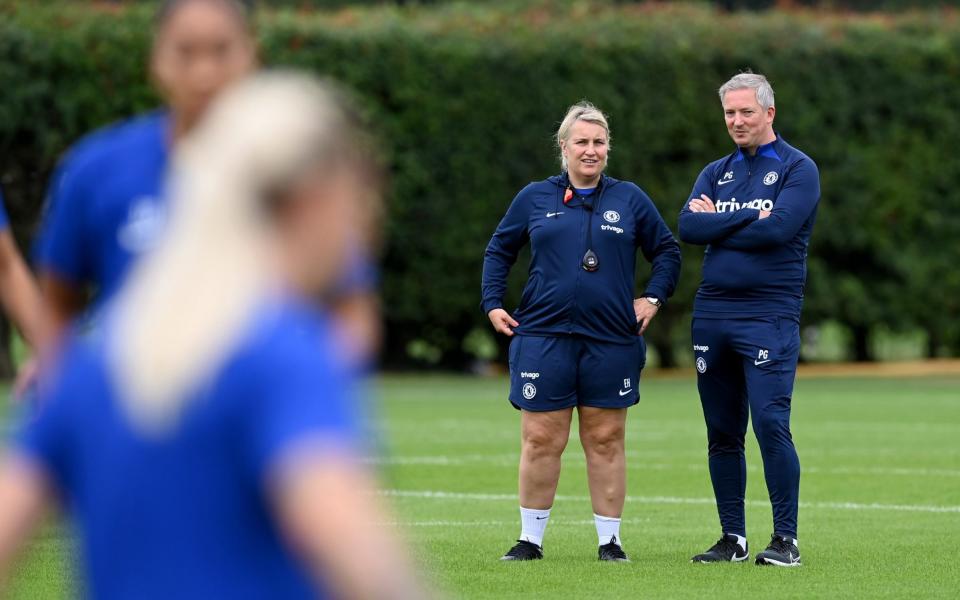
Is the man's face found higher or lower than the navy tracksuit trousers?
higher

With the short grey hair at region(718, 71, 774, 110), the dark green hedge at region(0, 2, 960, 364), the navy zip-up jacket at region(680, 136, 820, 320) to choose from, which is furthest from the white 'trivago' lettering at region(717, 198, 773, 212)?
the dark green hedge at region(0, 2, 960, 364)

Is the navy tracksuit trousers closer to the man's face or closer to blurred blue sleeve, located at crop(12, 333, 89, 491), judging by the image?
the man's face

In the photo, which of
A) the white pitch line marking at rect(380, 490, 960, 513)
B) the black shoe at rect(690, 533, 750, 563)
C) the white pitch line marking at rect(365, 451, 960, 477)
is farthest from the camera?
the white pitch line marking at rect(365, 451, 960, 477)

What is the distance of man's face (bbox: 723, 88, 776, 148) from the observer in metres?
8.76

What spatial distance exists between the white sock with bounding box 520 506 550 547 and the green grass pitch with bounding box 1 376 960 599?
0.57 ft

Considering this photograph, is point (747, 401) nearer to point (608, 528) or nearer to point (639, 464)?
point (608, 528)

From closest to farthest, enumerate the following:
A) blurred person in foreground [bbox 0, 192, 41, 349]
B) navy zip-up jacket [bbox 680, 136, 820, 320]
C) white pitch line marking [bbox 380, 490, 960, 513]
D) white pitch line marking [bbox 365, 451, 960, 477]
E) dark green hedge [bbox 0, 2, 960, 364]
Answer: blurred person in foreground [bbox 0, 192, 41, 349]
navy zip-up jacket [bbox 680, 136, 820, 320]
white pitch line marking [bbox 380, 490, 960, 513]
white pitch line marking [bbox 365, 451, 960, 477]
dark green hedge [bbox 0, 2, 960, 364]

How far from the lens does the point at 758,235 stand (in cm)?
877

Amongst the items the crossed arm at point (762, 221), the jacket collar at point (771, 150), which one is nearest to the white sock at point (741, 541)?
the crossed arm at point (762, 221)

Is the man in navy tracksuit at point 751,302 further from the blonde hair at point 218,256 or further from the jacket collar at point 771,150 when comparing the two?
the blonde hair at point 218,256

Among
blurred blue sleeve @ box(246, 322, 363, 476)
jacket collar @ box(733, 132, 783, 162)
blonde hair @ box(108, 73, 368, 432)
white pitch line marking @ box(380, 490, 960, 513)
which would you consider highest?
blonde hair @ box(108, 73, 368, 432)

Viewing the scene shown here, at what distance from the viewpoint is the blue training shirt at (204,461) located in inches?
89.5

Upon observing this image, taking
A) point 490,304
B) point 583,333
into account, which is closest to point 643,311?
point 583,333

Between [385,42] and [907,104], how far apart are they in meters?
8.73
